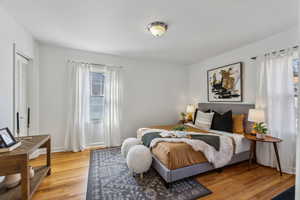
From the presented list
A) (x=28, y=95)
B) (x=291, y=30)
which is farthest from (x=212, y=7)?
(x=28, y=95)

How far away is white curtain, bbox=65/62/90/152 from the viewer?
124 inches

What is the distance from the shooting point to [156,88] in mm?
4145

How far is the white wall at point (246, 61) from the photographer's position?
2.33 meters

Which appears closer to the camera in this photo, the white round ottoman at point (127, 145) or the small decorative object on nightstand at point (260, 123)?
the small decorative object on nightstand at point (260, 123)

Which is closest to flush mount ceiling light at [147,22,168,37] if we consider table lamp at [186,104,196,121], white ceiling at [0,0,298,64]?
white ceiling at [0,0,298,64]

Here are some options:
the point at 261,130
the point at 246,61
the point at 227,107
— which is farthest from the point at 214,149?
the point at 246,61

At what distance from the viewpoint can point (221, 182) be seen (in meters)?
1.99

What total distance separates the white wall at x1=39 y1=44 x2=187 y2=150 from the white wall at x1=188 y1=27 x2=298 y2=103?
0.49 meters

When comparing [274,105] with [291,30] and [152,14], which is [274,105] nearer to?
[291,30]

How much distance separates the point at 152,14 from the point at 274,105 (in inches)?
102

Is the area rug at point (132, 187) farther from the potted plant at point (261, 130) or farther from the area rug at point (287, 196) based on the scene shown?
the potted plant at point (261, 130)

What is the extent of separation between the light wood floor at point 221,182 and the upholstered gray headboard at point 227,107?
1072mm

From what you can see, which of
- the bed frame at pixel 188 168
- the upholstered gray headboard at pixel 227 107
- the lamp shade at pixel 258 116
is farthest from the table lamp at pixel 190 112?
the lamp shade at pixel 258 116

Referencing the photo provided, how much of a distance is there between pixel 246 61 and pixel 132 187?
3312 mm
